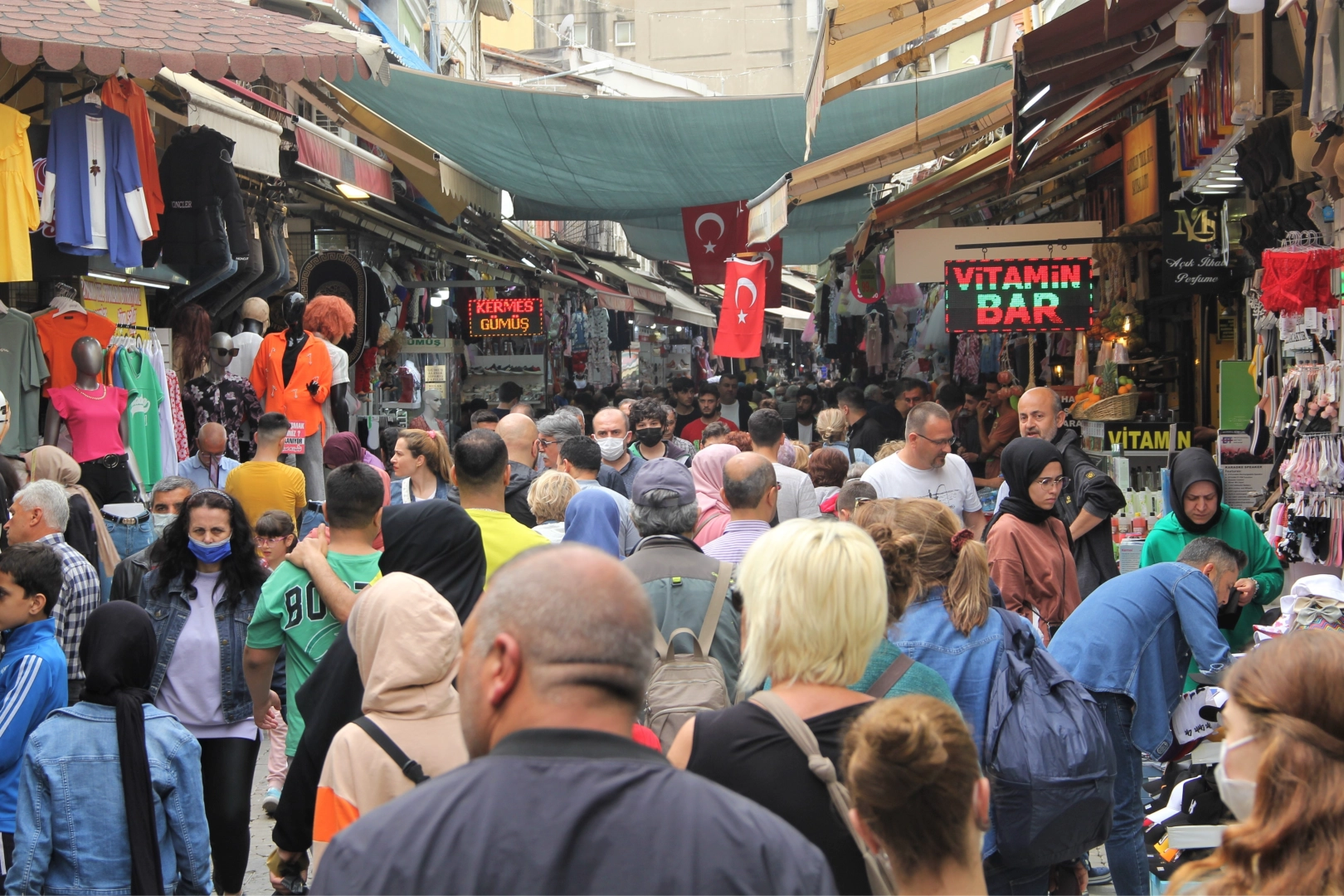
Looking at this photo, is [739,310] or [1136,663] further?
[739,310]

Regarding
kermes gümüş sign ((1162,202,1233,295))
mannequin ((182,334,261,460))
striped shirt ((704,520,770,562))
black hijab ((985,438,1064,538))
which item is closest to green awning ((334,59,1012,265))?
kermes gümüş sign ((1162,202,1233,295))

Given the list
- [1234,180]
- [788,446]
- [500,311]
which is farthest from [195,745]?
[500,311]

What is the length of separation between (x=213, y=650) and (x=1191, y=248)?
677 centimetres

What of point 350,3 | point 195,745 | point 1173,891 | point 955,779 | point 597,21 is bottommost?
point 195,745

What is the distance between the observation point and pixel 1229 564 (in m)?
4.91

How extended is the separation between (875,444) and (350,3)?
1002cm

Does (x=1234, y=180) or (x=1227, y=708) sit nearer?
(x=1227, y=708)

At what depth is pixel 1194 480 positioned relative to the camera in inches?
230

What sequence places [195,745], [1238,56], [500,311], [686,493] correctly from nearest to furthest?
1. [195,745]
2. [686,493]
3. [1238,56]
4. [500,311]

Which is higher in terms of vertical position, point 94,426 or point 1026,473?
point 94,426

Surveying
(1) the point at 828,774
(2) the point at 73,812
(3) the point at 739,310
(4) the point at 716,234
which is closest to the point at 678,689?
(1) the point at 828,774

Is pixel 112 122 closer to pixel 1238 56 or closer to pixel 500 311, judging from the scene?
pixel 1238 56

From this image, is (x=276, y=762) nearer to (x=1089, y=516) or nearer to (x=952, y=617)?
(x=952, y=617)

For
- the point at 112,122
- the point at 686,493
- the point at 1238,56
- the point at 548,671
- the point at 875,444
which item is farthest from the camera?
the point at 875,444
